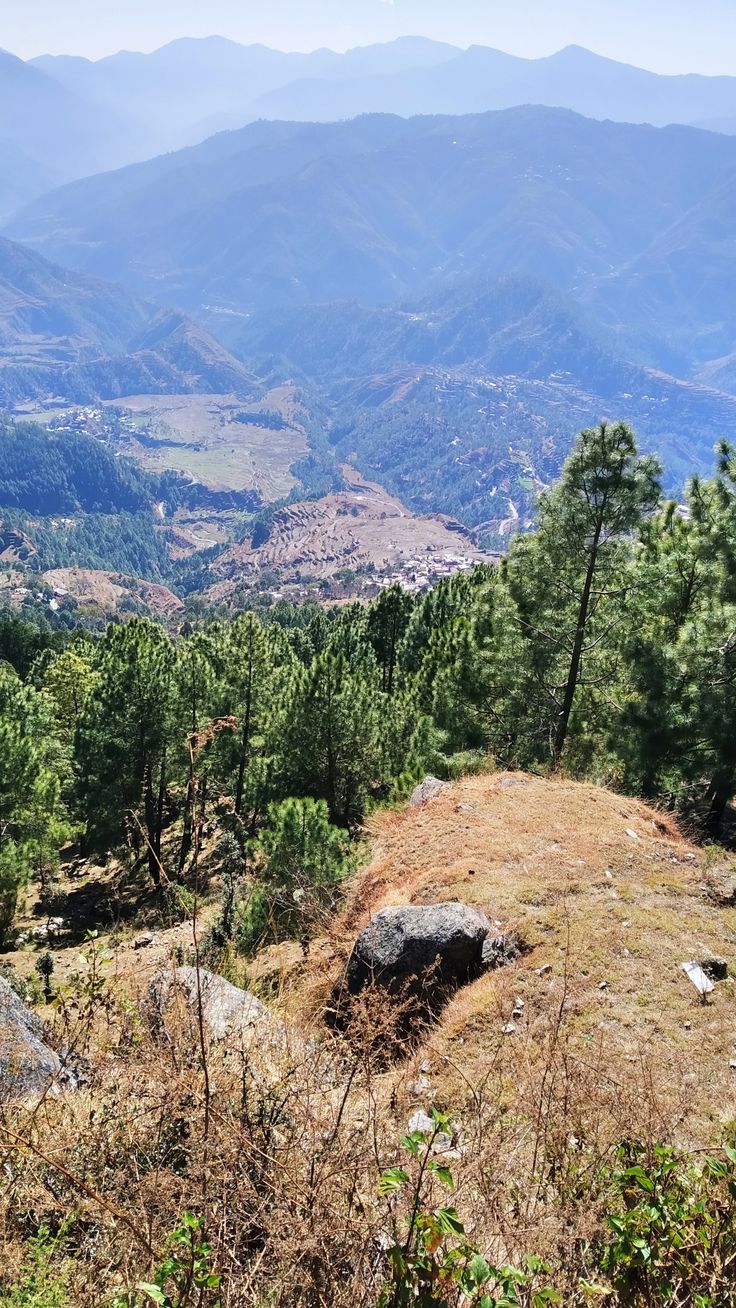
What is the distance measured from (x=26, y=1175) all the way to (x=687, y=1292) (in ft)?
15.2

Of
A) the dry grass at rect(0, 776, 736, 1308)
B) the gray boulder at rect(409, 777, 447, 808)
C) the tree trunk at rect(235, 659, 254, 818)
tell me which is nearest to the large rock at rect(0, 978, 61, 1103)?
Result: the dry grass at rect(0, 776, 736, 1308)

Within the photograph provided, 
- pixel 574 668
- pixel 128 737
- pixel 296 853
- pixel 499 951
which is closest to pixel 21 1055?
pixel 499 951

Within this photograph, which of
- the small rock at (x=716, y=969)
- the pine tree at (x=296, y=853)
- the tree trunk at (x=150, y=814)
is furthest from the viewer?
the tree trunk at (x=150, y=814)

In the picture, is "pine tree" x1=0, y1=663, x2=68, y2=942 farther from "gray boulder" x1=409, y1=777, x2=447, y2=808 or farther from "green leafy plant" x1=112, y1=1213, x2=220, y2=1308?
"green leafy plant" x1=112, y1=1213, x2=220, y2=1308

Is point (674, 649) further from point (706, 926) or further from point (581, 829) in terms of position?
point (706, 926)

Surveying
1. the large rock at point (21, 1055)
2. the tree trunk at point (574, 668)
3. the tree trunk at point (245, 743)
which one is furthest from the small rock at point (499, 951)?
the tree trunk at point (245, 743)

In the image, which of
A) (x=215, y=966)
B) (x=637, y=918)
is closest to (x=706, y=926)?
(x=637, y=918)

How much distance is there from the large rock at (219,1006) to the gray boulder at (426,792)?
9753mm

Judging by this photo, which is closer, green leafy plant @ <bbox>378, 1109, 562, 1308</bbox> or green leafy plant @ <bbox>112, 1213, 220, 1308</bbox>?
green leafy plant @ <bbox>378, 1109, 562, 1308</bbox>

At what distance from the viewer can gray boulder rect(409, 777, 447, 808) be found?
57.9 ft

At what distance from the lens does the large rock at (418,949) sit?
1015 cm

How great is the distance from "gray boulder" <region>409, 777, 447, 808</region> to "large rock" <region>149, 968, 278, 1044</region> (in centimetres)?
975

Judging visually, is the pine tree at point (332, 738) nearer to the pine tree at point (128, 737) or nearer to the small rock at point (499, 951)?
the pine tree at point (128, 737)

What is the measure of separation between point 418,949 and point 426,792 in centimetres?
819
